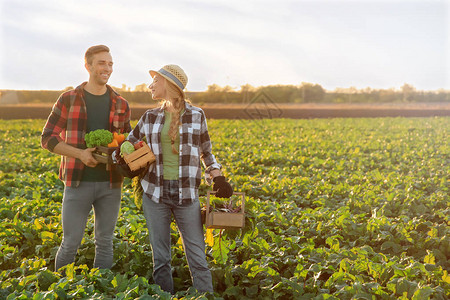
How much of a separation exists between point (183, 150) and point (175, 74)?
0.62 meters

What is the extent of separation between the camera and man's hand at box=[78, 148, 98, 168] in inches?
146

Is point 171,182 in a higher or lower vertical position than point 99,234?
higher

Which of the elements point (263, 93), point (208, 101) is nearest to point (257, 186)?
point (208, 101)

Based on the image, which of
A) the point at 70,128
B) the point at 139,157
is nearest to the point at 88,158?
the point at 70,128

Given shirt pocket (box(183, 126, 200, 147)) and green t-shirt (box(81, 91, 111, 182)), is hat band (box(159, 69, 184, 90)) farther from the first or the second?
green t-shirt (box(81, 91, 111, 182))

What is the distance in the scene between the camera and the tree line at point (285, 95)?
54344 millimetres

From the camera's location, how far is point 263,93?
63.0 meters

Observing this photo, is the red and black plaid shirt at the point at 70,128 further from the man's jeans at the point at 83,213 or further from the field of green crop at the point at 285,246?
the field of green crop at the point at 285,246

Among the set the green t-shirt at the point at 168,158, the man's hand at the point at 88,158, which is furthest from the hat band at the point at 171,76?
the man's hand at the point at 88,158

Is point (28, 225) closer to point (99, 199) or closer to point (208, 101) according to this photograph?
point (99, 199)

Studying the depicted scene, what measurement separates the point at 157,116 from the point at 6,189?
6.59 metres

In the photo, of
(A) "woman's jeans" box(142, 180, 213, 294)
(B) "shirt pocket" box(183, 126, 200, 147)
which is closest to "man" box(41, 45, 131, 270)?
(A) "woman's jeans" box(142, 180, 213, 294)

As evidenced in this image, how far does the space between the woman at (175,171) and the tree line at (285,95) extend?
1767 inches

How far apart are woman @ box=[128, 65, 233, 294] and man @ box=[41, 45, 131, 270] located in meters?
0.43
